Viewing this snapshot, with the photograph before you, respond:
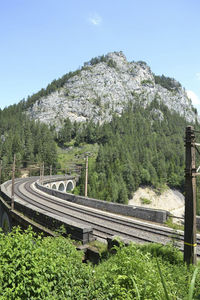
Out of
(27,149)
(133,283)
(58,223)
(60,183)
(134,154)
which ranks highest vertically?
(27,149)

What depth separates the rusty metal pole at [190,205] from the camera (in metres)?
7.34

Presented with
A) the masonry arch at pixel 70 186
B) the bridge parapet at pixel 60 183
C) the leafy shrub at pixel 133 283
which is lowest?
the masonry arch at pixel 70 186

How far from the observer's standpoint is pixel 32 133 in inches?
4813

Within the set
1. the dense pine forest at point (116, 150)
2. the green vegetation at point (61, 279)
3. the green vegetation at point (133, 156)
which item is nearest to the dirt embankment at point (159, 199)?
the green vegetation at point (133, 156)

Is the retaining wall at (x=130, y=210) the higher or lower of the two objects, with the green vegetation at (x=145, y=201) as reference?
higher

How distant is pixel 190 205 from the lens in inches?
297

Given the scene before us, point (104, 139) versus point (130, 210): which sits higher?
point (104, 139)

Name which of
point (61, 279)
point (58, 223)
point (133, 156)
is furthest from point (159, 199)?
point (61, 279)

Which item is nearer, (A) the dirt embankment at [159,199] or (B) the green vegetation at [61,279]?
(B) the green vegetation at [61,279]

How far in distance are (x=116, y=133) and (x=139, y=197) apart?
6402 centimetres

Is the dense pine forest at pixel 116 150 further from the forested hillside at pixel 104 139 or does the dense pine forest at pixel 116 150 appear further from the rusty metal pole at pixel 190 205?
the rusty metal pole at pixel 190 205

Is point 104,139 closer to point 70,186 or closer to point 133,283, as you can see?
point 70,186

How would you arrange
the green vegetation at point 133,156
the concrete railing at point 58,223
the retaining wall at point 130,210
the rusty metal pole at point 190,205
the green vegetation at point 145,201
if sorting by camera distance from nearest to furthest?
1. the rusty metal pole at point 190,205
2. the concrete railing at point 58,223
3. the retaining wall at point 130,210
4. the green vegetation at point 133,156
5. the green vegetation at point 145,201

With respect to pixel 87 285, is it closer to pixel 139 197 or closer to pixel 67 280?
pixel 67 280
